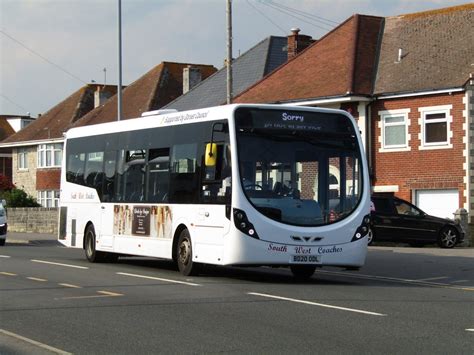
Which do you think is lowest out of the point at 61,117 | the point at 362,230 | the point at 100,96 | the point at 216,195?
the point at 362,230

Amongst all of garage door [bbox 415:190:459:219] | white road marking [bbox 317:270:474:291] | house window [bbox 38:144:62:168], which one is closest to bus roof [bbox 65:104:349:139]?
white road marking [bbox 317:270:474:291]

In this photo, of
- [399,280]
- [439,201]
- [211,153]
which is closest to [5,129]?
[439,201]

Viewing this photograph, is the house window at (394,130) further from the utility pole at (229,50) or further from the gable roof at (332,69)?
the utility pole at (229,50)

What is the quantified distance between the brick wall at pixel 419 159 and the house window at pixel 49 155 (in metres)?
30.7

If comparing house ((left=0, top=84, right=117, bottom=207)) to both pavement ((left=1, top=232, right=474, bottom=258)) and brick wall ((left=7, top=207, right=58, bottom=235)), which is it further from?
pavement ((left=1, top=232, right=474, bottom=258))

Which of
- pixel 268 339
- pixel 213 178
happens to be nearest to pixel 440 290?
pixel 213 178

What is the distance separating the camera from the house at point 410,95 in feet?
105

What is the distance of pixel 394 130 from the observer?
33.7 m

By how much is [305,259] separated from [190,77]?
4202 centimetres

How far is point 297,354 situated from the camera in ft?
27.3

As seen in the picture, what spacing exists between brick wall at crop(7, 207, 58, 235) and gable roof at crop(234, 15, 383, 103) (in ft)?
36.0

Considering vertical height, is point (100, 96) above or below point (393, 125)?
above

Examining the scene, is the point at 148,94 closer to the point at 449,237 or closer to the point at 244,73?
the point at 244,73

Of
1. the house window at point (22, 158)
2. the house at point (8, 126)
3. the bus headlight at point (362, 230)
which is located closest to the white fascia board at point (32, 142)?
the house window at point (22, 158)
